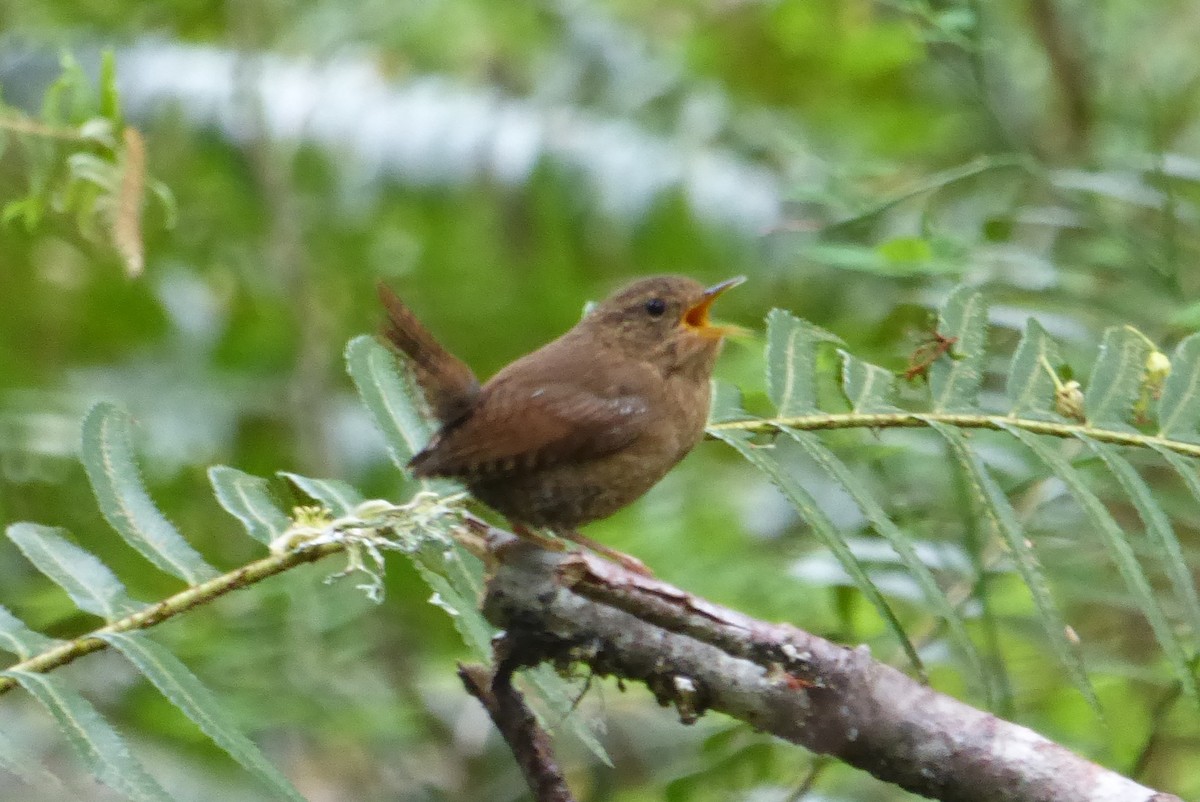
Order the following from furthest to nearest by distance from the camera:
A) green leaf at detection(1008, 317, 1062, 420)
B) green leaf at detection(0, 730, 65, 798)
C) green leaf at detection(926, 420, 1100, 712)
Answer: green leaf at detection(1008, 317, 1062, 420), green leaf at detection(926, 420, 1100, 712), green leaf at detection(0, 730, 65, 798)

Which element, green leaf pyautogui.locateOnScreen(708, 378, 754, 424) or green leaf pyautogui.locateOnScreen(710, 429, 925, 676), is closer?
green leaf pyautogui.locateOnScreen(710, 429, 925, 676)

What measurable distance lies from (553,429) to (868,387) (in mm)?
484

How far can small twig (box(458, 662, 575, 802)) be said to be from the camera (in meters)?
1.58

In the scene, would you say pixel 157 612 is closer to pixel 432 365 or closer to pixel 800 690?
pixel 432 365

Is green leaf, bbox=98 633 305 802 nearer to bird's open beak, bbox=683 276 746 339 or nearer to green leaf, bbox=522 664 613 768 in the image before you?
green leaf, bbox=522 664 613 768

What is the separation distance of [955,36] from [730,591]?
126 centimetres

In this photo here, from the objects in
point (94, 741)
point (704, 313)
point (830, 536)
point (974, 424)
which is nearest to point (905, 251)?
point (704, 313)

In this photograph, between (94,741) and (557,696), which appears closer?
(94,741)

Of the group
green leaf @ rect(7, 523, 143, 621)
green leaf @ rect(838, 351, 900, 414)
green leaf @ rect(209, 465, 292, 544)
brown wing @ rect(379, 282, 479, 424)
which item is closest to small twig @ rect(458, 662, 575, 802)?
green leaf @ rect(209, 465, 292, 544)

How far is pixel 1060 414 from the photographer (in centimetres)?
201

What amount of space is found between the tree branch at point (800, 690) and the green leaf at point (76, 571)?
1.71 ft

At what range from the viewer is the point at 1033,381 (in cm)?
197

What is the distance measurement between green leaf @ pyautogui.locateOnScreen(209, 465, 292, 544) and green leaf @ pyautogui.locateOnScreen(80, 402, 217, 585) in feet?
0.24

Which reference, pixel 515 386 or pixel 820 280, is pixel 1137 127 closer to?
pixel 820 280
